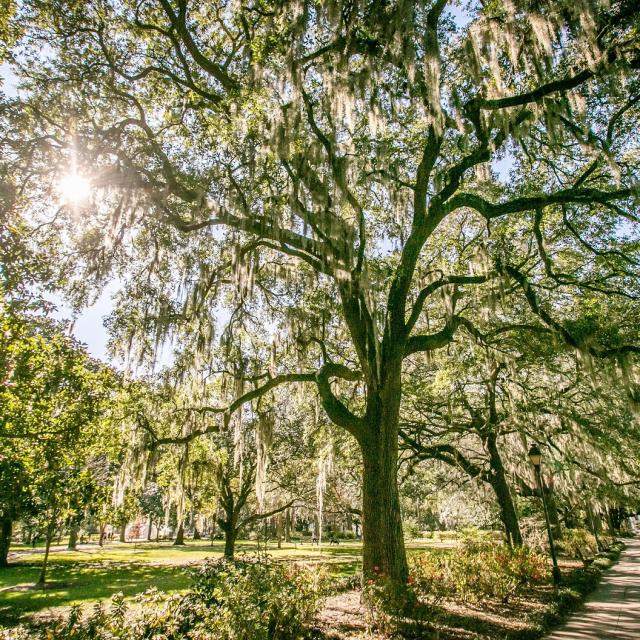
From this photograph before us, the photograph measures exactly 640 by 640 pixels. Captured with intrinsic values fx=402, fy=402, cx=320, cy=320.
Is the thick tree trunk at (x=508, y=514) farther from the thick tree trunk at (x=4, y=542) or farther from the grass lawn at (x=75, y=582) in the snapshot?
the thick tree trunk at (x=4, y=542)

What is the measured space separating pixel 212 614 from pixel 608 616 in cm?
730

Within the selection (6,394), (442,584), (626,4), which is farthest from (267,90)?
(442,584)

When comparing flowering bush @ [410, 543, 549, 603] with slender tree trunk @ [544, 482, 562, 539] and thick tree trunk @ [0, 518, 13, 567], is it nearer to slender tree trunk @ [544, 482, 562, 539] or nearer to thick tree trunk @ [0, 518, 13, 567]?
slender tree trunk @ [544, 482, 562, 539]

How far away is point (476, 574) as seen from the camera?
884 centimetres

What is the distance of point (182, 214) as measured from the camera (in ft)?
32.1

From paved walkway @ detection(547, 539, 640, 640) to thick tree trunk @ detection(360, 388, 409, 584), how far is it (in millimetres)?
2477

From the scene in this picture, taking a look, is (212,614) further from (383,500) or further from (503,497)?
(503,497)

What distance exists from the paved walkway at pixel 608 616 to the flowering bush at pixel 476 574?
138 centimetres

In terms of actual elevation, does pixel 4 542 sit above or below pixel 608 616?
above

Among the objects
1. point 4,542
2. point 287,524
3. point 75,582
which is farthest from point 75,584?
point 287,524

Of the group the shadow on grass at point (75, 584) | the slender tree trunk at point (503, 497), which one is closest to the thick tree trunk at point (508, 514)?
the slender tree trunk at point (503, 497)

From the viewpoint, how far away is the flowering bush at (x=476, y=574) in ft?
27.1

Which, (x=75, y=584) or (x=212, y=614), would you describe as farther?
(x=75, y=584)

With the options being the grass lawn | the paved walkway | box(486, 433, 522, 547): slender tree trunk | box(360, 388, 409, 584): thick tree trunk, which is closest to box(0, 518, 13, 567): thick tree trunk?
the grass lawn
